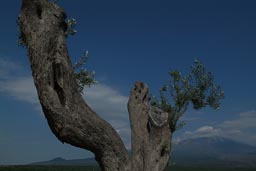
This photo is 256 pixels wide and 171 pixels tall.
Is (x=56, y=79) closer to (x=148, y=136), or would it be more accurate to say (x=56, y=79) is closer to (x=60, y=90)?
(x=60, y=90)

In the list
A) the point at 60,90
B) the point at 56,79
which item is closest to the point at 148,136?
the point at 60,90

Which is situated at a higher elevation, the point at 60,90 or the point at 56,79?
the point at 56,79

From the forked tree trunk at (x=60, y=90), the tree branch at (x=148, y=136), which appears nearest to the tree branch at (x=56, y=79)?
the forked tree trunk at (x=60, y=90)

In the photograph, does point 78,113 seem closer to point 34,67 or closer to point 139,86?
point 34,67

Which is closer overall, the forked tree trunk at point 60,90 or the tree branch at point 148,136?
the forked tree trunk at point 60,90

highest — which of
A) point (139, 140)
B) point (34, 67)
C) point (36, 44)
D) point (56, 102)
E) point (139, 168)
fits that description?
point (36, 44)

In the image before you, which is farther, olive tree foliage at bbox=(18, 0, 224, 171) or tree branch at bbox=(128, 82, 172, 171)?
tree branch at bbox=(128, 82, 172, 171)

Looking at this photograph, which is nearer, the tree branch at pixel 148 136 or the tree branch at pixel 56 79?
the tree branch at pixel 56 79

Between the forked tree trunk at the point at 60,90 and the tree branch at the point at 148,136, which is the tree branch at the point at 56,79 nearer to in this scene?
the forked tree trunk at the point at 60,90

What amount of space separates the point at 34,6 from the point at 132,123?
581 centimetres

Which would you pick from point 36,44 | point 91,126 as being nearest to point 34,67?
point 36,44

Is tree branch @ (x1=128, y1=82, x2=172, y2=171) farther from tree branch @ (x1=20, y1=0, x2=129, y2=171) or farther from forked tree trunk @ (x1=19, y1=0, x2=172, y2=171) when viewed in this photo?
tree branch @ (x1=20, y1=0, x2=129, y2=171)

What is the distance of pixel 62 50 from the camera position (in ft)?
34.0

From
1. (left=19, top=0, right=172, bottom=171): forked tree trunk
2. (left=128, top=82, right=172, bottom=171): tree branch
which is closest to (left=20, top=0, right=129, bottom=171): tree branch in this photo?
(left=19, top=0, right=172, bottom=171): forked tree trunk
